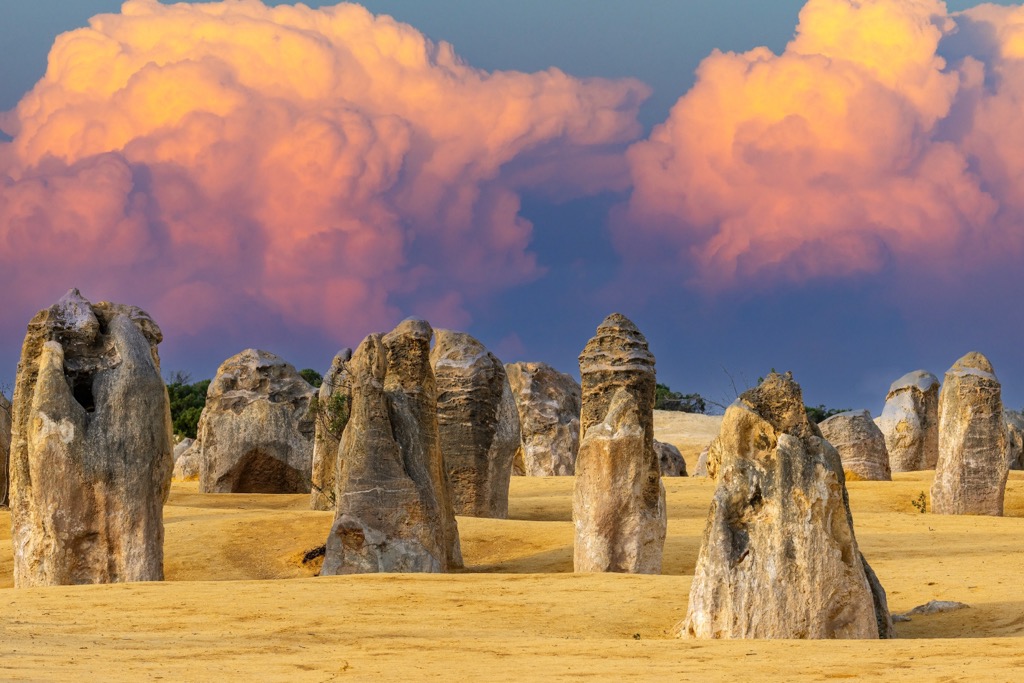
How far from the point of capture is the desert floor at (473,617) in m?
9.05

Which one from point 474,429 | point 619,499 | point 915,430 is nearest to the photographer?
point 619,499

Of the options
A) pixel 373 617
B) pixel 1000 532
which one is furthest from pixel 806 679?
pixel 1000 532

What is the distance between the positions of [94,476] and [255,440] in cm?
1298

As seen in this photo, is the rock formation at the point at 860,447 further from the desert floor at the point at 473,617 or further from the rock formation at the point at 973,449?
the desert floor at the point at 473,617

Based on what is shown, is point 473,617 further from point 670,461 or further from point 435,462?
point 670,461

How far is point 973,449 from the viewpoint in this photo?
23625 millimetres

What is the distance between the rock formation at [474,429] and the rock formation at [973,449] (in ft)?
22.5

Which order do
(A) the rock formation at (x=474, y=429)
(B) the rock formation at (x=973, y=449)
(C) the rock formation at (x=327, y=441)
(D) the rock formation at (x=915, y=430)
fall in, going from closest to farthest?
1. (A) the rock formation at (x=474, y=429)
2. (C) the rock formation at (x=327, y=441)
3. (B) the rock formation at (x=973, y=449)
4. (D) the rock formation at (x=915, y=430)

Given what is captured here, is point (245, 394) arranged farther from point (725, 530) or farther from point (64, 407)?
point (725, 530)

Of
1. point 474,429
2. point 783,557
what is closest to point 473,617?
point 783,557

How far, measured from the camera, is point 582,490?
54.4 feet

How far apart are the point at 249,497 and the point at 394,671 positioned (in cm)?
1695

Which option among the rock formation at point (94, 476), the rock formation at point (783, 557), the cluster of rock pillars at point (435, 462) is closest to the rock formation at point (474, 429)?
the cluster of rock pillars at point (435, 462)

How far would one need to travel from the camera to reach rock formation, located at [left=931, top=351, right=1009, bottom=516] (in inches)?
931
